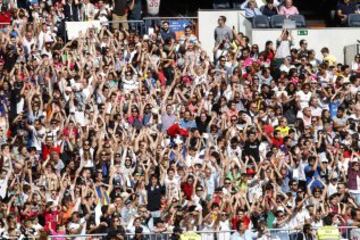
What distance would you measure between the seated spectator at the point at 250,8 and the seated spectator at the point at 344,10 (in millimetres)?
2081

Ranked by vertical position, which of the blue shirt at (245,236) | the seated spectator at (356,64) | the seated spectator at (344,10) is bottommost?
the blue shirt at (245,236)

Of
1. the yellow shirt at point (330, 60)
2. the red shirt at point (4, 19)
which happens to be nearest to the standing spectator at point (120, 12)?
the red shirt at point (4, 19)

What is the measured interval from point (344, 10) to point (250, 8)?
2469 mm

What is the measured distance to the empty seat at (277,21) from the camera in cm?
3844

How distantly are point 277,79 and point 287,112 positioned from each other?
137 cm

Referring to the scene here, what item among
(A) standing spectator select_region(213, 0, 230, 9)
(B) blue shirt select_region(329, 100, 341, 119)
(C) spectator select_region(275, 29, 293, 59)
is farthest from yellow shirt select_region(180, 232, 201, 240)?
(A) standing spectator select_region(213, 0, 230, 9)

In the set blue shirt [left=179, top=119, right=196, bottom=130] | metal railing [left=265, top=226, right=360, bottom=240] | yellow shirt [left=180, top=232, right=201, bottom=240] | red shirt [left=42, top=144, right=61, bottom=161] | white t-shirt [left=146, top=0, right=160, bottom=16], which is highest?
white t-shirt [left=146, top=0, right=160, bottom=16]

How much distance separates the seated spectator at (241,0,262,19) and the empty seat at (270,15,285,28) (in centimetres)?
65

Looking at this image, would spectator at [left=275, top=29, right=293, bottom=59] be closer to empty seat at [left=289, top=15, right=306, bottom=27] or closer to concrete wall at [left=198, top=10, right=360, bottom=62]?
concrete wall at [left=198, top=10, right=360, bottom=62]

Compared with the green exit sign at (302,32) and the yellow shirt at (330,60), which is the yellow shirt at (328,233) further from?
the green exit sign at (302,32)

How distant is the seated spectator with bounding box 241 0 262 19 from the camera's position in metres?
39.1

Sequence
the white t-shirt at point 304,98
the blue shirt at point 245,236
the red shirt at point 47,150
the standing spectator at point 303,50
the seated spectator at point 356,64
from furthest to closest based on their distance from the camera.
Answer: the seated spectator at point 356,64
the standing spectator at point 303,50
the white t-shirt at point 304,98
the red shirt at point 47,150
the blue shirt at point 245,236

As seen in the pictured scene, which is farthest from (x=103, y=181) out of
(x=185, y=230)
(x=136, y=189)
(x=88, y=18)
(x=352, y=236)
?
(x=88, y=18)

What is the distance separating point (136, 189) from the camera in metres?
30.8
